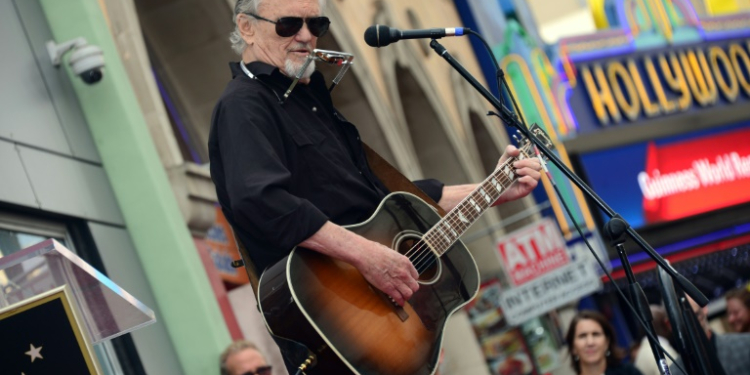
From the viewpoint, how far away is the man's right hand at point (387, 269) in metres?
4.32

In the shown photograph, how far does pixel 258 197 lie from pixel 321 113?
0.62 m

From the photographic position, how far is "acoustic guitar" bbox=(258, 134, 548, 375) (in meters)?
4.25

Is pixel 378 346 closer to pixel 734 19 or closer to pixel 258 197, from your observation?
pixel 258 197

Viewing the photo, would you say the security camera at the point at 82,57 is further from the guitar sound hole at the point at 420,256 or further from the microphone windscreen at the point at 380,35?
the guitar sound hole at the point at 420,256

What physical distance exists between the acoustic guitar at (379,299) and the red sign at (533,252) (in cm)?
947

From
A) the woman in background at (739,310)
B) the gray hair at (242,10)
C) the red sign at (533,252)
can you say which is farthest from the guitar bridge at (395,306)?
the red sign at (533,252)

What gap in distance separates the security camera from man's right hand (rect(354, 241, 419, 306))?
12.7 feet

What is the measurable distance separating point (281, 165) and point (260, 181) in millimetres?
117

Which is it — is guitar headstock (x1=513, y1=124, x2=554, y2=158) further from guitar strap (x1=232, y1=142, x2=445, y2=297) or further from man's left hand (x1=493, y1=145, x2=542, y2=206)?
guitar strap (x1=232, y1=142, x2=445, y2=297)

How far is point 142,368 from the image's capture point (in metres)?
7.50

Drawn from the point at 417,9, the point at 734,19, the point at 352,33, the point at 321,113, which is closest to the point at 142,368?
the point at 321,113

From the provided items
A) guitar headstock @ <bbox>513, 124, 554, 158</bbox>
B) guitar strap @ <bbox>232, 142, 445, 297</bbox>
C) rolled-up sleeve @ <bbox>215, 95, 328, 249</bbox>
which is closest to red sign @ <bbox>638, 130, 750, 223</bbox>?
guitar headstock @ <bbox>513, 124, 554, 158</bbox>

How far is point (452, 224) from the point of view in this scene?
482cm

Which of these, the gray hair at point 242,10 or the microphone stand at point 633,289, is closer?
the microphone stand at point 633,289
